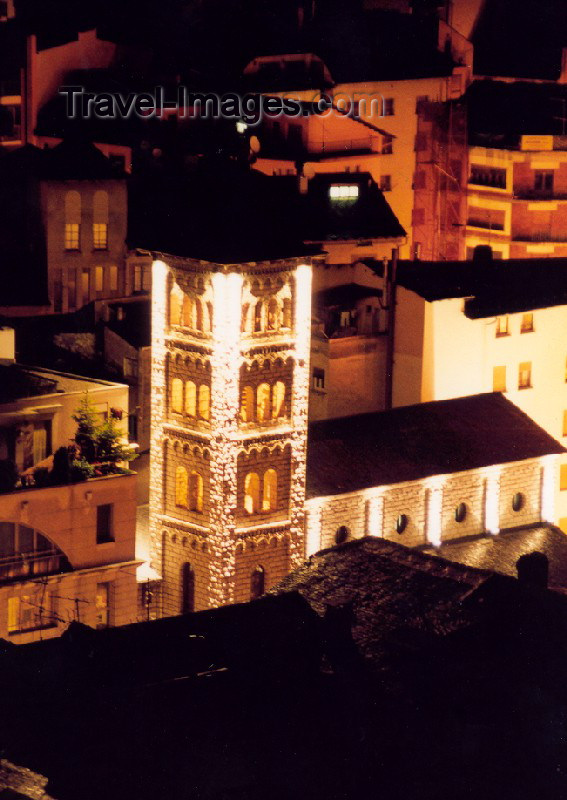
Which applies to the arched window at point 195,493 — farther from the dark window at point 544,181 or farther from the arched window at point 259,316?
the dark window at point 544,181

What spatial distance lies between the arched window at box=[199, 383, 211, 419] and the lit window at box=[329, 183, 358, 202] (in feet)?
64.9

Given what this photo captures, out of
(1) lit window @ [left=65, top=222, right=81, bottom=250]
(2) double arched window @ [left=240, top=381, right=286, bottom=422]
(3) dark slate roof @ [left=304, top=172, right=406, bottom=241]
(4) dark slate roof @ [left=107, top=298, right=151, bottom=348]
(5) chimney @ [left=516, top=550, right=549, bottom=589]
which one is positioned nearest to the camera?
(5) chimney @ [left=516, top=550, right=549, bottom=589]

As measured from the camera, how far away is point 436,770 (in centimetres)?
4888

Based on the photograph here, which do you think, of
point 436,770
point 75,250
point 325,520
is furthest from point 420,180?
point 436,770

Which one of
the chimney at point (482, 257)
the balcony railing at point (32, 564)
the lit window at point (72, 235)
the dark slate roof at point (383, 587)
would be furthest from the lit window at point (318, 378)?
the balcony railing at point (32, 564)

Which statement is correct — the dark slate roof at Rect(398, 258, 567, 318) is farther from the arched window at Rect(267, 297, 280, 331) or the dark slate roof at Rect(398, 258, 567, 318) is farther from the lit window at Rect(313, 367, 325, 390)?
the arched window at Rect(267, 297, 280, 331)

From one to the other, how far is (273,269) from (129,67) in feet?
93.2

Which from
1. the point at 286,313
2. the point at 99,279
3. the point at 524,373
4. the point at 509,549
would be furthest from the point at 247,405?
the point at 524,373

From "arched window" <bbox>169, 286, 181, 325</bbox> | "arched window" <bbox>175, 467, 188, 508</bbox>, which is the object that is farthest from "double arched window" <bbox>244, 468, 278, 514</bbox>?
"arched window" <bbox>169, 286, 181, 325</bbox>

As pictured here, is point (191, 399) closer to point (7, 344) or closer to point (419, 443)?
point (7, 344)

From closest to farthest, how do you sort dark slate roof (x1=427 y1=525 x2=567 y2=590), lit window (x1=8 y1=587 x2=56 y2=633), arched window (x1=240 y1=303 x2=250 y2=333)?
lit window (x1=8 y1=587 x2=56 y2=633)
arched window (x1=240 y1=303 x2=250 y2=333)
dark slate roof (x1=427 y1=525 x2=567 y2=590)

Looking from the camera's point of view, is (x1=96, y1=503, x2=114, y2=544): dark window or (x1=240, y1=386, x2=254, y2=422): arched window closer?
(x1=96, y1=503, x2=114, y2=544): dark window

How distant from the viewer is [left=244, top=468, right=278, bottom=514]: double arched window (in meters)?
70.2

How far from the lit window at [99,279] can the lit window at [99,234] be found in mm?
861
